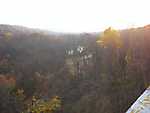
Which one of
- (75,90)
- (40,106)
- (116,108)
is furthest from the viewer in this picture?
(75,90)

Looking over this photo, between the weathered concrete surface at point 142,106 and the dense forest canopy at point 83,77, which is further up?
the weathered concrete surface at point 142,106

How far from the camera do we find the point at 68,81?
35625 millimetres

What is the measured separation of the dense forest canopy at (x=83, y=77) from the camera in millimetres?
27500

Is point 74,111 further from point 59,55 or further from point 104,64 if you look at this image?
point 59,55

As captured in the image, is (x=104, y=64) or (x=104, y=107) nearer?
(x=104, y=107)

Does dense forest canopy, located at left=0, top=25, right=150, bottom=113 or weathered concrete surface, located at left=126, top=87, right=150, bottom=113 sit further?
dense forest canopy, located at left=0, top=25, right=150, bottom=113

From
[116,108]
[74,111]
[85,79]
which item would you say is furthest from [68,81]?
[116,108]

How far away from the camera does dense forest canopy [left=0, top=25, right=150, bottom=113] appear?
1083 inches

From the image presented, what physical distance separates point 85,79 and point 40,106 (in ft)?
49.1

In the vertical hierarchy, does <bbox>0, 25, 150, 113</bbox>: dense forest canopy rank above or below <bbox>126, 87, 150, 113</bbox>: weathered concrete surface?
below

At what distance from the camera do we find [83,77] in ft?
116

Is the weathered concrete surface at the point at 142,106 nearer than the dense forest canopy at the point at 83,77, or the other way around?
the weathered concrete surface at the point at 142,106

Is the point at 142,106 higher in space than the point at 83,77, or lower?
higher

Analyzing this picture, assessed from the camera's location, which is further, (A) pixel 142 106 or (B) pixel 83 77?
(B) pixel 83 77
